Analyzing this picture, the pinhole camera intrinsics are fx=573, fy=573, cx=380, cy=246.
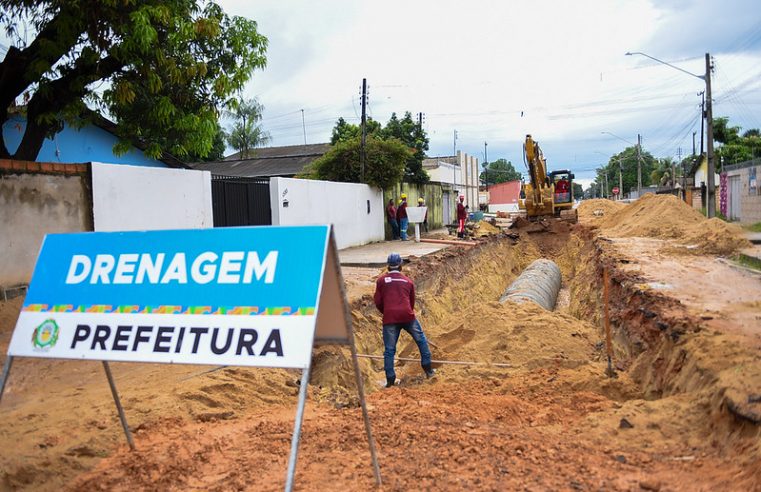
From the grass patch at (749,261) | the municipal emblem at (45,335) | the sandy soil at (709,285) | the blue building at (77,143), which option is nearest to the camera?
the municipal emblem at (45,335)

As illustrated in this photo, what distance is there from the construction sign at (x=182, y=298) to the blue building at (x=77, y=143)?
31.7 ft

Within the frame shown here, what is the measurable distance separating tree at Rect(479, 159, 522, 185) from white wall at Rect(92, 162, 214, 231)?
9604 cm

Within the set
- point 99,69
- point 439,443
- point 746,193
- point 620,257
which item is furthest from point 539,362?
point 746,193

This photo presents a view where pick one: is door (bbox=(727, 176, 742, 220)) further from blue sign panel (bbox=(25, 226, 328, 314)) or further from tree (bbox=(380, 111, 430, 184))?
blue sign panel (bbox=(25, 226, 328, 314))

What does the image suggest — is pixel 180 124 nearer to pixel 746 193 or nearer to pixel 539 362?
pixel 539 362

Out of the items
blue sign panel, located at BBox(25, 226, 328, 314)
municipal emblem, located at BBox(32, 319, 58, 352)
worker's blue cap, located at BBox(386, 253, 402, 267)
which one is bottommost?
municipal emblem, located at BBox(32, 319, 58, 352)

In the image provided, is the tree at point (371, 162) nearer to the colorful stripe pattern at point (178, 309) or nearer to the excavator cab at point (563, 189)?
the excavator cab at point (563, 189)

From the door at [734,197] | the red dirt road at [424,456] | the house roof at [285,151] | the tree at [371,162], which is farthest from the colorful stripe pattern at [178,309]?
the house roof at [285,151]

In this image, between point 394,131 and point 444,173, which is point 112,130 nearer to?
point 394,131

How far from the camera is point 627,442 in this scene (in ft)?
14.5

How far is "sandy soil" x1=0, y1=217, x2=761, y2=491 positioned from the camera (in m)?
3.84

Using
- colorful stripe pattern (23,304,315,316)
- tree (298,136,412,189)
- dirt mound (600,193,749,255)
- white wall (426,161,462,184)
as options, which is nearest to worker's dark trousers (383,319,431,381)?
colorful stripe pattern (23,304,315,316)

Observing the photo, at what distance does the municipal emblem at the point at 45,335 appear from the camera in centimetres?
341

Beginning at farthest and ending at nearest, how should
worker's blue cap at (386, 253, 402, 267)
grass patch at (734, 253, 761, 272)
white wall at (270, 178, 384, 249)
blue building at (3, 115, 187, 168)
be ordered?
white wall at (270, 178, 384, 249) < blue building at (3, 115, 187, 168) < grass patch at (734, 253, 761, 272) < worker's blue cap at (386, 253, 402, 267)
